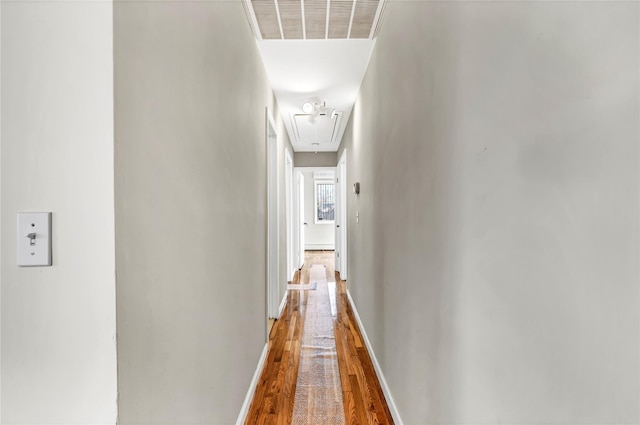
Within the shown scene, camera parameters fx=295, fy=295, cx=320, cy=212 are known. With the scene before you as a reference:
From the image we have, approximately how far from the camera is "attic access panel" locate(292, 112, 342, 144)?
3.81 meters

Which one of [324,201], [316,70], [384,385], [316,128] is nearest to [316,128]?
[316,128]

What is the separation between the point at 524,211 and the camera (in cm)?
66

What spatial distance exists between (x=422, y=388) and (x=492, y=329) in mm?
658

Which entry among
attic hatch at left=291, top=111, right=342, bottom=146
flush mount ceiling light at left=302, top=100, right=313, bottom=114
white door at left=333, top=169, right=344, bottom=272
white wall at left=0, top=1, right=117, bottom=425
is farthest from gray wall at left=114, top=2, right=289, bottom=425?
white door at left=333, top=169, right=344, bottom=272

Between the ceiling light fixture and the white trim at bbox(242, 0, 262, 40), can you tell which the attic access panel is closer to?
the ceiling light fixture

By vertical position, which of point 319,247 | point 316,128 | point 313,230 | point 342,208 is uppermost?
point 316,128

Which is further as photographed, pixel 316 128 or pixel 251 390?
pixel 316 128

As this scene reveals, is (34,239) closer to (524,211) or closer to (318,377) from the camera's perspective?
(524,211)

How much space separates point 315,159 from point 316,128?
5.02ft

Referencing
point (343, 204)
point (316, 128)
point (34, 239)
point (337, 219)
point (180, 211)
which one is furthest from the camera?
point (337, 219)

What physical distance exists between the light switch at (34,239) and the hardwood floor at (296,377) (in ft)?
5.14

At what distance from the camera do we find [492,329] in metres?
0.79

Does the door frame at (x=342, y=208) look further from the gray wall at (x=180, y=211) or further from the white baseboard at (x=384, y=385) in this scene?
the gray wall at (x=180, y=211)

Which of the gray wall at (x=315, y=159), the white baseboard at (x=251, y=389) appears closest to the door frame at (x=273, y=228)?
the white baseboard at (x=251, y=389)
